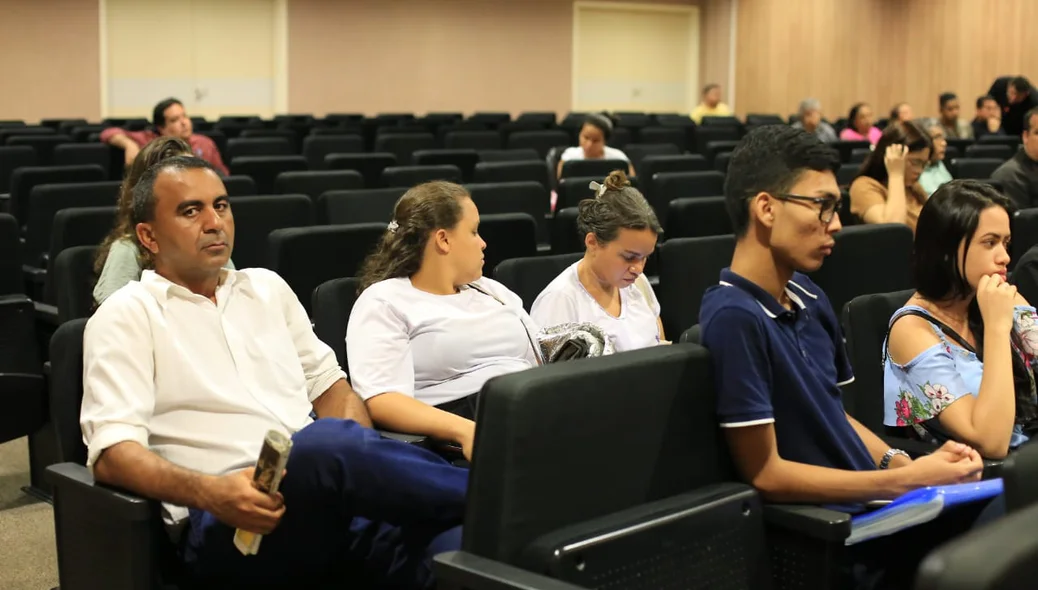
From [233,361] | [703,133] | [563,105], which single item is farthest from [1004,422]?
[563,105]

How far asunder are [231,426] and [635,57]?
16442mm

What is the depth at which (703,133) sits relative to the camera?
1107cm

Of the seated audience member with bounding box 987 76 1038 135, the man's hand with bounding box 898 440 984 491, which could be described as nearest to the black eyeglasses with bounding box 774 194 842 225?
the man's hand with bounding box 898 440 984 491

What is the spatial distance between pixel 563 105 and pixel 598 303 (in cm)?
1473

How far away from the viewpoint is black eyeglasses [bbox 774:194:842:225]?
209 centimetres

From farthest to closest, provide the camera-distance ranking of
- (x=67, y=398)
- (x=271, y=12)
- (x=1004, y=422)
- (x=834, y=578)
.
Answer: (x=271, y=12)
(x=1004, y=422)
(x=67, y=398)
(x=834, y=578)

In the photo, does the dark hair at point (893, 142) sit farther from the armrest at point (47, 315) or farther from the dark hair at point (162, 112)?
the dark hair at point (162, 112)

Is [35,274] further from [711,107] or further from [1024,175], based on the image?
[711,107]

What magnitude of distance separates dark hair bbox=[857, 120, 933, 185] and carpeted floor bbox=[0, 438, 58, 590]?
3.43 metres

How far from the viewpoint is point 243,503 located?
203cm

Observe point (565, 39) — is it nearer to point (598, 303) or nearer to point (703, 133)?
point (703, 133)

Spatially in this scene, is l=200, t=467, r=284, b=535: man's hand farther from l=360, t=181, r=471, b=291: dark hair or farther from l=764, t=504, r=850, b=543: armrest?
l=360, t=181, r=471, b=291: dark hair

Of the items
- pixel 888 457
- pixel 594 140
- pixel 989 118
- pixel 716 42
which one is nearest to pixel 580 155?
pixel 594 140

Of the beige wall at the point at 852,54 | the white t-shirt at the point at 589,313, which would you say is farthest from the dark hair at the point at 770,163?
the beige wall at the point at 852,54
